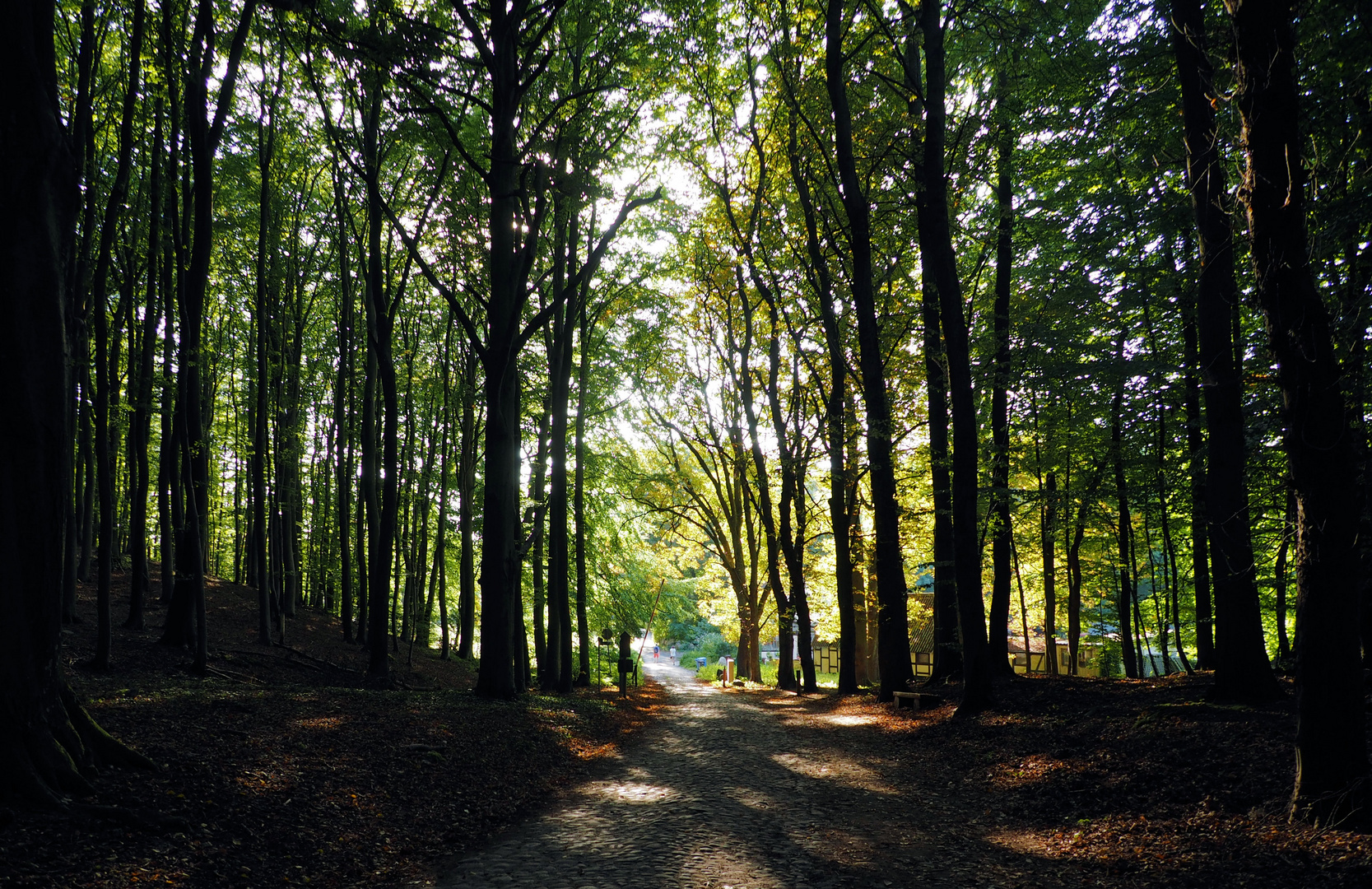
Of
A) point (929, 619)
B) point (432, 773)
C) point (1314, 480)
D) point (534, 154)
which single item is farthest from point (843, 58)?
point (929, 619)

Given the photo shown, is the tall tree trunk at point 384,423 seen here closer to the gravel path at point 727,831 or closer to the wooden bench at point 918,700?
the gravel path at point 727,831

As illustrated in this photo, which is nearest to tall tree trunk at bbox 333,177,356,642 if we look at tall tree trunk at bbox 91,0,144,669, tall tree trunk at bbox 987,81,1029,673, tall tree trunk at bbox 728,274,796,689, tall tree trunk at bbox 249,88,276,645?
tall tree trunk at bbox 249,88,276,645

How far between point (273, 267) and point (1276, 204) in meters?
19.6

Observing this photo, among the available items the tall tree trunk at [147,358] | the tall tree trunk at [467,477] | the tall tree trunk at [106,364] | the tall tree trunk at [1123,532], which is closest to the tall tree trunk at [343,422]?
the tall tree trunk at [467,477]

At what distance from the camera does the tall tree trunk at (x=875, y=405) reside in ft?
43.0

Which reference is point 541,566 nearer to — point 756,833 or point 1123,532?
point 756,833

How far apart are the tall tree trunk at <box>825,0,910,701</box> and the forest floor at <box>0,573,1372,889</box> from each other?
238 centimetres

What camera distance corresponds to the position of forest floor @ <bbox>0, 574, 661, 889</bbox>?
13.3 ft

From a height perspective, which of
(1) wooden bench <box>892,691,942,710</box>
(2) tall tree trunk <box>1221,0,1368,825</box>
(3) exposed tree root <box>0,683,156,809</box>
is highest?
(2) tall tree trunk <box>1221,0,1368,825</box>

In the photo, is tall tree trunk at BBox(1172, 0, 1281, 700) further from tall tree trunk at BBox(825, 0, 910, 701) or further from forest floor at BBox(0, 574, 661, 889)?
forest floor at BBox(0, 574, 661, 889)

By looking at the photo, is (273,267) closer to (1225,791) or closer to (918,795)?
(918,795)

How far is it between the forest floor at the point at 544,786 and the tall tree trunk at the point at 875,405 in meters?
2.38

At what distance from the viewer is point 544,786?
25.0ft

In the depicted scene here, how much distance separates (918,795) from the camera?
701 cm
